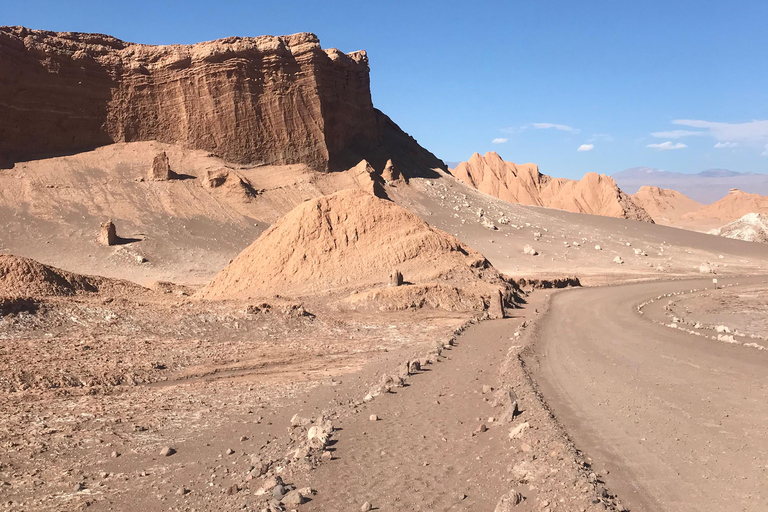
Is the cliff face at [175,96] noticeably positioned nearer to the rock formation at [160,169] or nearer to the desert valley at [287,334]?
the desert valley at [287,334]

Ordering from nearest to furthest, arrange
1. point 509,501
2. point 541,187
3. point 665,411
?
point 509,501
point 665,411
point 541,187

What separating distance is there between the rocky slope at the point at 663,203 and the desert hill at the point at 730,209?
7.41 m

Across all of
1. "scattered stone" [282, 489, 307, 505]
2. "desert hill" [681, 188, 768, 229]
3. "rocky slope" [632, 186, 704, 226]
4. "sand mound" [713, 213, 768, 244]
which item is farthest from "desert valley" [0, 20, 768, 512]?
"rocky slope" [632, 186, 704, 226]

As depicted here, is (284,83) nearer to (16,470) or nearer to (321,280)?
(321,280)

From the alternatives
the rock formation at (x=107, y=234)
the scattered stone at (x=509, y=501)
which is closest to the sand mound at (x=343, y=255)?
the scattered stone at (x=509, y=501)

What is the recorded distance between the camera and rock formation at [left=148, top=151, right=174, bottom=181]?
44.4 meters

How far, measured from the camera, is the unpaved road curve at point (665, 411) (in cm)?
593

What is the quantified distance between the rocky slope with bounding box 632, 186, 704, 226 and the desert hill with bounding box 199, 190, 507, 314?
11380cm

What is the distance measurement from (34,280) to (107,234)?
826 inches

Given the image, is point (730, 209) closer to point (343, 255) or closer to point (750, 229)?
point (750, 229)

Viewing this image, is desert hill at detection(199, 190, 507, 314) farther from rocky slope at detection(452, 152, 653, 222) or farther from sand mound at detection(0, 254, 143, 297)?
rocky slope at detection(452, 152, 653, 222)

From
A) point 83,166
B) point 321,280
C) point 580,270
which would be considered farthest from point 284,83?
point 321,280

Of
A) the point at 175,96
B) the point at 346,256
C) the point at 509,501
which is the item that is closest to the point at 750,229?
the point at 175,96

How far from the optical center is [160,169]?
44.6 m
